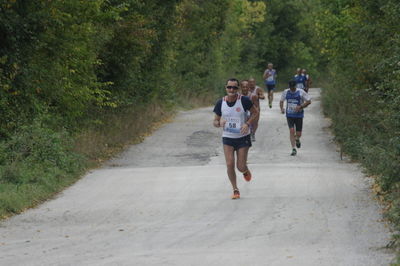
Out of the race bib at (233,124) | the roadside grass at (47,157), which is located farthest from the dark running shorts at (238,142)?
the roadside grass at (47,157)

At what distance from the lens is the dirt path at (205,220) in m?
9.05

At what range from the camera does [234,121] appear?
13.5m

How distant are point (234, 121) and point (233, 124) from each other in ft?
0.18

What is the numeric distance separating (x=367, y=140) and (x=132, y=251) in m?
10.5

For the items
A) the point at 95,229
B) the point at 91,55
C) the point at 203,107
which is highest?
the point at 91,55

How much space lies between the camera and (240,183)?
50.7 ft

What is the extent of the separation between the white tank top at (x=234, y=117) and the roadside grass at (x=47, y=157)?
3.47 metres

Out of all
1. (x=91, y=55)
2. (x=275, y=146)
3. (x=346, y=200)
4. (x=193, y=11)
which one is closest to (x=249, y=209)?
(x=346, y=200)

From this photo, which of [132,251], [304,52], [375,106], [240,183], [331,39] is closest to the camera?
[132,251]

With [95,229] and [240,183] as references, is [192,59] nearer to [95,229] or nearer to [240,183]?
[240,183]

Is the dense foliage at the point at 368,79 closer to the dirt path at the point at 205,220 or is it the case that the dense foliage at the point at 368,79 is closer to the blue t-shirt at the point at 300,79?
the dirt path at the point at 205,220

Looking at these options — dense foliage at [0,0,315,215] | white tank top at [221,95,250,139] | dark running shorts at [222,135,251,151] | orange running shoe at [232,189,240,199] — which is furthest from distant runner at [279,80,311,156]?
orange running shoe at [232,189,240,199]

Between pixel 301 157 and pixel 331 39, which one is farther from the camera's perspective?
pixel 331 39

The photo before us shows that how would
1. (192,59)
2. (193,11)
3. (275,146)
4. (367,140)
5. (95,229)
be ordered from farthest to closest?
1. (192,59)
2. (193,11)
3. (275,146)
4. (367,140)
5. (95,229)
